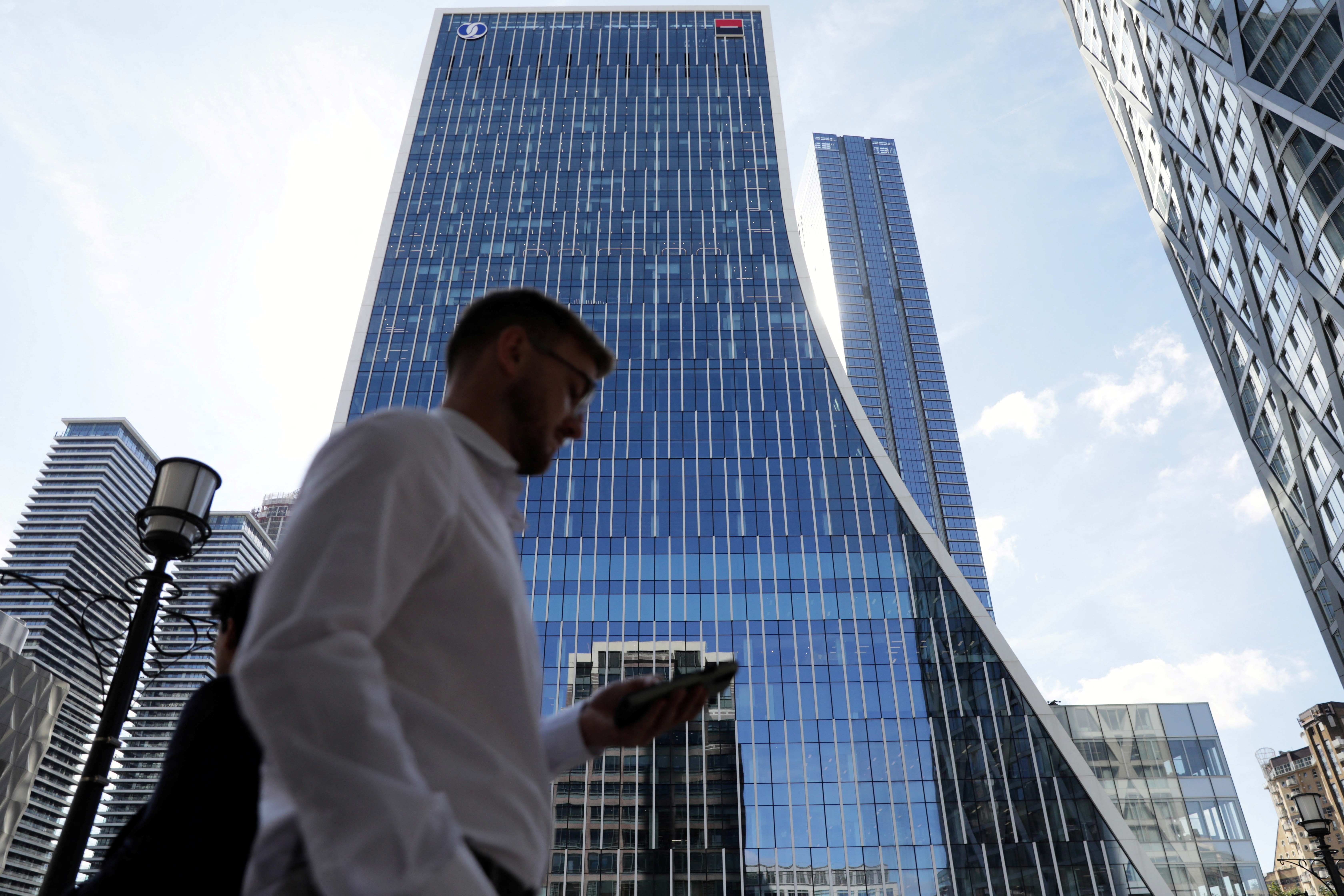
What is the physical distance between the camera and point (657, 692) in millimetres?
1748

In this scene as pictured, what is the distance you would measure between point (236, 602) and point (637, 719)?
1.96 m

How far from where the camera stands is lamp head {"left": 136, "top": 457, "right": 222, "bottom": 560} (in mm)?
6102

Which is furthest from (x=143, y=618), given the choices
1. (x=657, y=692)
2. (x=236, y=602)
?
(x=657, y=692)

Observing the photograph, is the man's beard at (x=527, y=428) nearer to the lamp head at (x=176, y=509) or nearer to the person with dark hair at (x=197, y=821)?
the person with dark hair at (x=197, y=821)

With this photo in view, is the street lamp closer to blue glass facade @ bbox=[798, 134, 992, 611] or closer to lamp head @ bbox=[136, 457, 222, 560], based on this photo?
lamp head @ bbox=[136, 457, 222, 560]

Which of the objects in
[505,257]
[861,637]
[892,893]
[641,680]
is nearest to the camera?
[641,680]

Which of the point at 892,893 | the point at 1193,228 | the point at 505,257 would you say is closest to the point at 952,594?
the point at 892,893

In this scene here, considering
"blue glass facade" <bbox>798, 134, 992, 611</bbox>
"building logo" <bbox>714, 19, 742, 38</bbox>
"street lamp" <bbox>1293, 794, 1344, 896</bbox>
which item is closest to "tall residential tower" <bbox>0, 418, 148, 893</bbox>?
"building logo" <bbox>714, 19, 742, 38</bbox>

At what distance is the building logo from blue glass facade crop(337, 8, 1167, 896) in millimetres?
1212

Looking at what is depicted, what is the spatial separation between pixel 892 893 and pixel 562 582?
76.7ft

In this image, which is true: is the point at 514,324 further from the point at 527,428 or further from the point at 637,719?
the point at 637,719

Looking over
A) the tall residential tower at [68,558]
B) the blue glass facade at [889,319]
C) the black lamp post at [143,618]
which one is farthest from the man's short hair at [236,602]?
the blue glass facade at [889,319]

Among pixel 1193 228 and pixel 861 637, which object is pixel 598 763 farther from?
pixel 1193 228

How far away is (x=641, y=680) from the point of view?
187 centimetres
